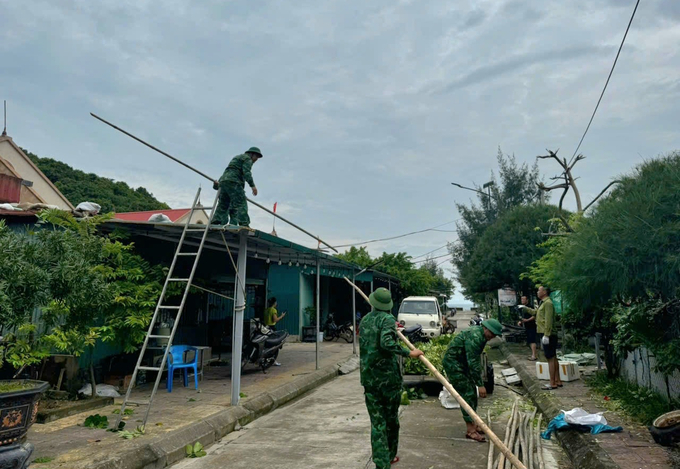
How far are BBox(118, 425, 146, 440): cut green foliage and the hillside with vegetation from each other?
2753 cm

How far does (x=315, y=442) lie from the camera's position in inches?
229

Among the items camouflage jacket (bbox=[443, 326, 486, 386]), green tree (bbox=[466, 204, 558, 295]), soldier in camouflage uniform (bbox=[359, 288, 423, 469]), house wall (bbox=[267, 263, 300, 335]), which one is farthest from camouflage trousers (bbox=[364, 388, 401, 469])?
green tree (bbox=[466, 204, 558, 295])

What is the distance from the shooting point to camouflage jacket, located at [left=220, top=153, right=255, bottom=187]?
294 inches

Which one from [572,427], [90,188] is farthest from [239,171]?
[90,188]

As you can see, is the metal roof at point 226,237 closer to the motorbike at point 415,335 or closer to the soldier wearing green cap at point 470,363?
the motorbike at point 415,335

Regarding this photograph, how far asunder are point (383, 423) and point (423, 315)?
13.2 m

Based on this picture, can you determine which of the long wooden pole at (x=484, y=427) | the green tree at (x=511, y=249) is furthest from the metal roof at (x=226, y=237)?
the green tree at (x=511, y=249)

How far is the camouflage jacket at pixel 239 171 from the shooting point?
7.46 metres

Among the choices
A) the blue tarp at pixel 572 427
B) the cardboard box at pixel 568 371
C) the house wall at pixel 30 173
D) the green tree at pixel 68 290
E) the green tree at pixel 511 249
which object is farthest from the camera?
the house wall at pixel 30 173

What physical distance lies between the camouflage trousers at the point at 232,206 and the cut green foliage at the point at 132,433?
10.3 feet

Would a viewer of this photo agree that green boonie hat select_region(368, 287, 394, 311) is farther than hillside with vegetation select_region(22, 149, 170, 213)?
No

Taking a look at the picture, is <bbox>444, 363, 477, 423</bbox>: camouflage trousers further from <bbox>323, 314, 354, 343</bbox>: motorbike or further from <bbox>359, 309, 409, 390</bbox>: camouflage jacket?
<bbox>323, 314, 354, 343</bbox>: motorbike

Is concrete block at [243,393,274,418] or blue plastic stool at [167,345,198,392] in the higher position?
blue plastic stool at [167,345,198,392]

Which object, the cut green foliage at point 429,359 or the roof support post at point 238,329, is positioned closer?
the roof support post at point 238,329
